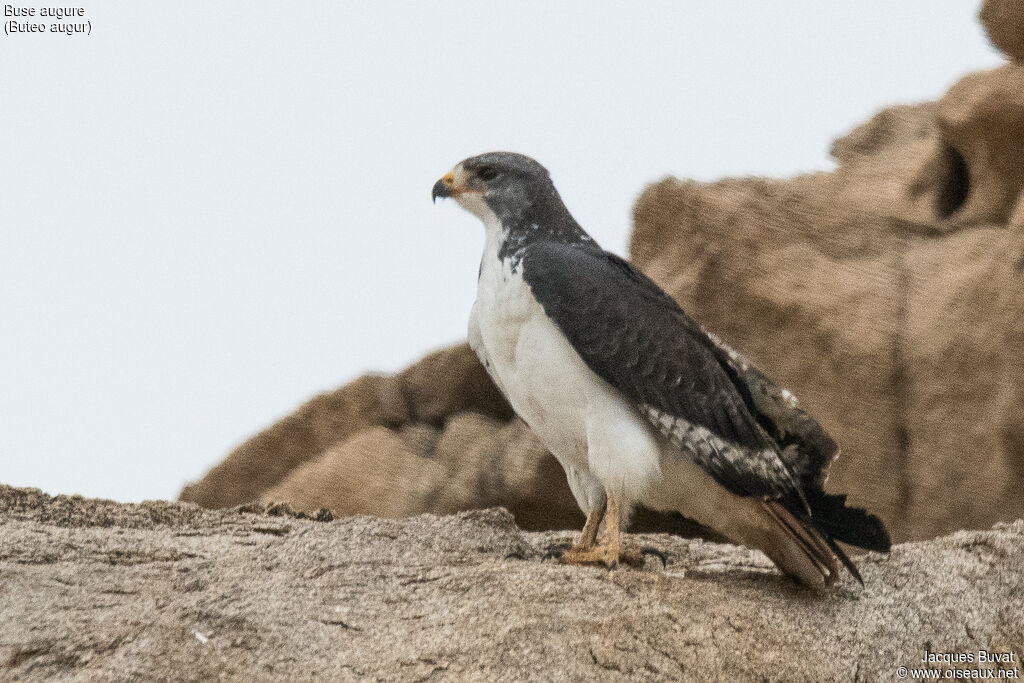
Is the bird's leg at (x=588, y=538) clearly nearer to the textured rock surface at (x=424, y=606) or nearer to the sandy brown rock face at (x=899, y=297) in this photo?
the textured rock surface at (x=424, y=606)

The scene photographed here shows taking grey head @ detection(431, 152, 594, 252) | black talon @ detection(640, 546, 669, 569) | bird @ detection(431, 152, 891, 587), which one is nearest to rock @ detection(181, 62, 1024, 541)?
black talon @ detection(640, 546, 669, 569)

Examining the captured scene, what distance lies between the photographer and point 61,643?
3434 millimetres

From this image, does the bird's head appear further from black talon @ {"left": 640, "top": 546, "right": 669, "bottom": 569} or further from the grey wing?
black talon @ {"left": 640, "top": 546, "right": 669, "bottom": 569}

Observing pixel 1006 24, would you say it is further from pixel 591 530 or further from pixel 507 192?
pixel 591 530

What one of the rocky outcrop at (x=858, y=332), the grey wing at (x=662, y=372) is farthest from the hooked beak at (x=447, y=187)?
the rocky outcrop at (x=858, y=332)

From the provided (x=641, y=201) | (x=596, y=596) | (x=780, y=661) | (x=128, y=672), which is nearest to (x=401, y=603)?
(x=596, y=596)

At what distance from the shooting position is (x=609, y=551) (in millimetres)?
4133

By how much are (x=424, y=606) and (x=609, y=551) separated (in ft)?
2.21

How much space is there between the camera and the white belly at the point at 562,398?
4121mm

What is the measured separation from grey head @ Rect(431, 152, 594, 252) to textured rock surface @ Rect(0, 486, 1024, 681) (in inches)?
41.3

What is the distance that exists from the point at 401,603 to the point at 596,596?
58 centimetres

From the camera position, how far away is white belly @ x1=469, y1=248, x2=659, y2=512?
412 centimetres

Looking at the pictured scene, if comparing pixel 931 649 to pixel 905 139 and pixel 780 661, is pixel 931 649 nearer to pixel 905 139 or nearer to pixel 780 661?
pixel 780 661

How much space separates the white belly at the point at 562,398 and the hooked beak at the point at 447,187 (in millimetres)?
316
